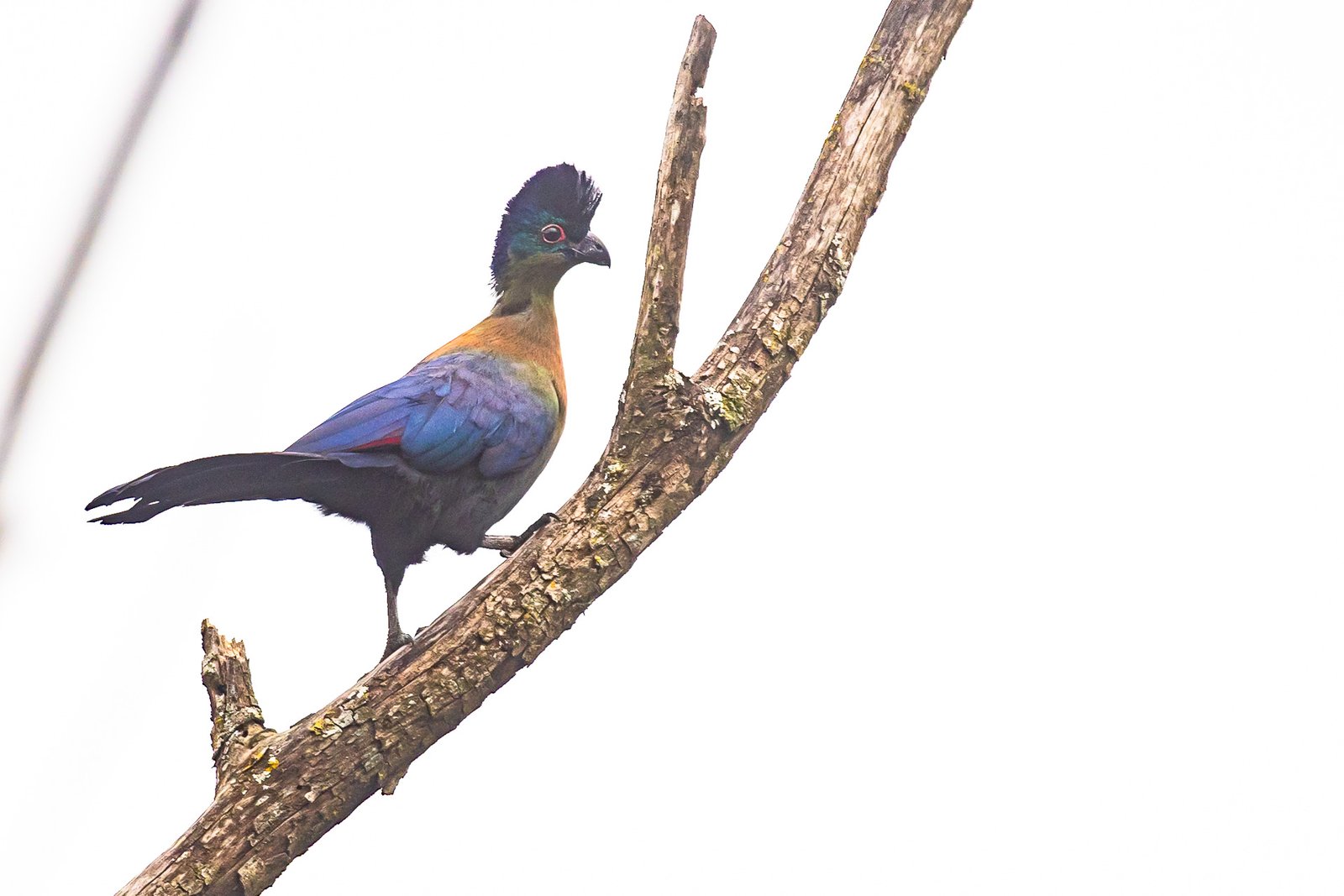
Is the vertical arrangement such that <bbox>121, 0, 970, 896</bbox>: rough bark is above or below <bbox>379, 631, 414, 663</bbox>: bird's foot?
below

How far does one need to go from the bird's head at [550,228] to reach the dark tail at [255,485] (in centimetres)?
106

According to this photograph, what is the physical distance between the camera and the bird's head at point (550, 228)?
4.06 m

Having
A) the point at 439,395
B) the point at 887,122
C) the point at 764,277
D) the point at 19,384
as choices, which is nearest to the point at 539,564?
the point at 439,395

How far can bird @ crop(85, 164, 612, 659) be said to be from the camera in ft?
10.7

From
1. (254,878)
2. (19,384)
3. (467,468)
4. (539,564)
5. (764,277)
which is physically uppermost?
(467,468)

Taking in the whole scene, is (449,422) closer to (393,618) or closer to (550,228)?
(393,618)

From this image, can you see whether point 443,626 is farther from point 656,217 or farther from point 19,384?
point 19,384

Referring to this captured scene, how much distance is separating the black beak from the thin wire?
3421mm

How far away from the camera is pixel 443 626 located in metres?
3.06

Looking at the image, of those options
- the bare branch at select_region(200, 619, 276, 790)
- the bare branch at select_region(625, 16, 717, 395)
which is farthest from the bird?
the bare branch at select_region(625, 16, 717, 395)

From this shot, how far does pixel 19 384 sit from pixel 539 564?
2405 millimetres

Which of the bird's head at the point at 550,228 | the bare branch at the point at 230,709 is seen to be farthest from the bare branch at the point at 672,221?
→ the bare branch at the point at 230,709

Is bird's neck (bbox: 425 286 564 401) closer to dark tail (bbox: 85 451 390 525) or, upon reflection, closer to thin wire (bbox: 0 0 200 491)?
dark tail (bbox: 85 451 390 525)

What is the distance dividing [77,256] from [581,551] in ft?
8.00
